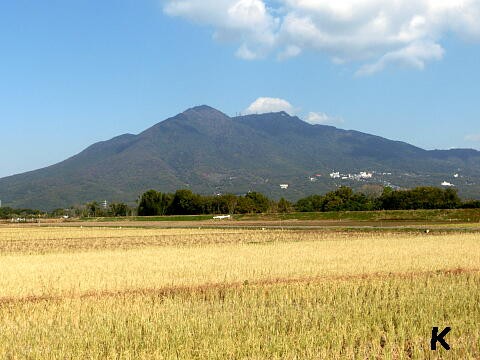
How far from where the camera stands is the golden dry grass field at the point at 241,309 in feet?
31.0

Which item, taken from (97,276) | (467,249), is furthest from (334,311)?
(467,249)

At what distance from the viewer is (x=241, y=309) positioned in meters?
13.1

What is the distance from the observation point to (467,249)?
30.3m

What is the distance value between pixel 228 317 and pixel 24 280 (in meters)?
10.4

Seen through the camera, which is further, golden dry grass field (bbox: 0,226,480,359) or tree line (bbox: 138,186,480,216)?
tree line (bbox: 138,186,480,216)

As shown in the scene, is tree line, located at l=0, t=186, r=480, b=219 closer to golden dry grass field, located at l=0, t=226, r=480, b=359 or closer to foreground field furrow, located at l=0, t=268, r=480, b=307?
foreground field furrow, located at l=0, t=268, r=480, b=307

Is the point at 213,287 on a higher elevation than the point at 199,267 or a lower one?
lower

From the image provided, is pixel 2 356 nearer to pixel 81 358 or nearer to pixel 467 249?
pixel 81 358

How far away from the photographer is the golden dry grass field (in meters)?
9.46
